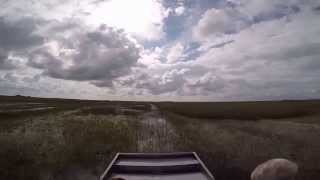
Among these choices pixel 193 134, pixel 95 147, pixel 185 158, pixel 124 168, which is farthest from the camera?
pixel 193 134

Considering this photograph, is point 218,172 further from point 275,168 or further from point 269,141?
point 269,141

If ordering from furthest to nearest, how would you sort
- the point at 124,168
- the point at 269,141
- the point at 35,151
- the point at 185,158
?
the point at 269,141
the point at 35,151
the point at 185,158
the point at 124,168

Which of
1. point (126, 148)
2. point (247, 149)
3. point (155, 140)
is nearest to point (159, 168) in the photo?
point (126, 148)

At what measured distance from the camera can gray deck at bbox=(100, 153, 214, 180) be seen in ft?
27.6

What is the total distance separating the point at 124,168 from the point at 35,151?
30.5ft

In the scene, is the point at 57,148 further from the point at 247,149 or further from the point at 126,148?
the point at 247,149

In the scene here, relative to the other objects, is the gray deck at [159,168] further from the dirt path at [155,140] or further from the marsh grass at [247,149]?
the dirt path at [155,140]

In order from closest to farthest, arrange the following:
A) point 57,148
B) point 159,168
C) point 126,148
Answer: point 159,168
point 57,148
point 126,148

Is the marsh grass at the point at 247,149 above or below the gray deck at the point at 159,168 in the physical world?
below

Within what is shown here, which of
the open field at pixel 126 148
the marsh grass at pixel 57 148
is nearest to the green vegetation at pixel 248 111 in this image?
the open field at pixel 126 148

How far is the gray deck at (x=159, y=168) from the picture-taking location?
A: 8.40 meters

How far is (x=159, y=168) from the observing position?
348 inches

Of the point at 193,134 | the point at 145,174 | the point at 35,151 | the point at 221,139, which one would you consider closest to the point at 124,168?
the point at 145,174

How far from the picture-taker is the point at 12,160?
14516 millimetres
